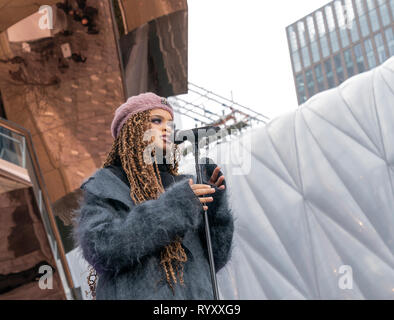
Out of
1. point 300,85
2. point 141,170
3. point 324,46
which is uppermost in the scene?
point 324,46

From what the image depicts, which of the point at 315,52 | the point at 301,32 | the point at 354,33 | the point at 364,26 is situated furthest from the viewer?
the point at 315,52

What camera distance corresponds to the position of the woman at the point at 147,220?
97cm

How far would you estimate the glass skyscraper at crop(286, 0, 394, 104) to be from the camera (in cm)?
2970

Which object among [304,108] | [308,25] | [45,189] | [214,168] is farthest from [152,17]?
[308,25]

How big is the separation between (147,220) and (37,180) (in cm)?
218

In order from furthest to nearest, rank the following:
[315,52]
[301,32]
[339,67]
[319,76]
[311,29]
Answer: [339,67], [319,76], [315,52], [301,32], [311,29]

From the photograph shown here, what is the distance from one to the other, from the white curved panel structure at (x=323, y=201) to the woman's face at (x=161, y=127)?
328 cm

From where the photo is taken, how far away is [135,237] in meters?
0.96

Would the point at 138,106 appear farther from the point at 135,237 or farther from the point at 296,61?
the point at 296,61

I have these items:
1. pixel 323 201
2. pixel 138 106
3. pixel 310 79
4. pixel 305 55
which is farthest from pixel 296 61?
pixel 138 106

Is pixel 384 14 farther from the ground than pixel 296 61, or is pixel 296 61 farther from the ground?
pixel 384 14

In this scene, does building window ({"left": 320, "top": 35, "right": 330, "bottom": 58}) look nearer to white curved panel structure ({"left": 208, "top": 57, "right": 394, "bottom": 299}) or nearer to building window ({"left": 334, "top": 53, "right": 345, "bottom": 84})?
building window ({"left": 334, "top": 53, "right": 345, "bottom": 84})

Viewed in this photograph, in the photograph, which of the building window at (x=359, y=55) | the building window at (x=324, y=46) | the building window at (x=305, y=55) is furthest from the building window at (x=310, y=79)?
the building window at (x=359, y=55)

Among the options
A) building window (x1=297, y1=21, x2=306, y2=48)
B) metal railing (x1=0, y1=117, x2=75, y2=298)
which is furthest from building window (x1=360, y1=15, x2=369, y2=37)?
metal railing (x1=0, y1=117, x2=75, y2=298)
